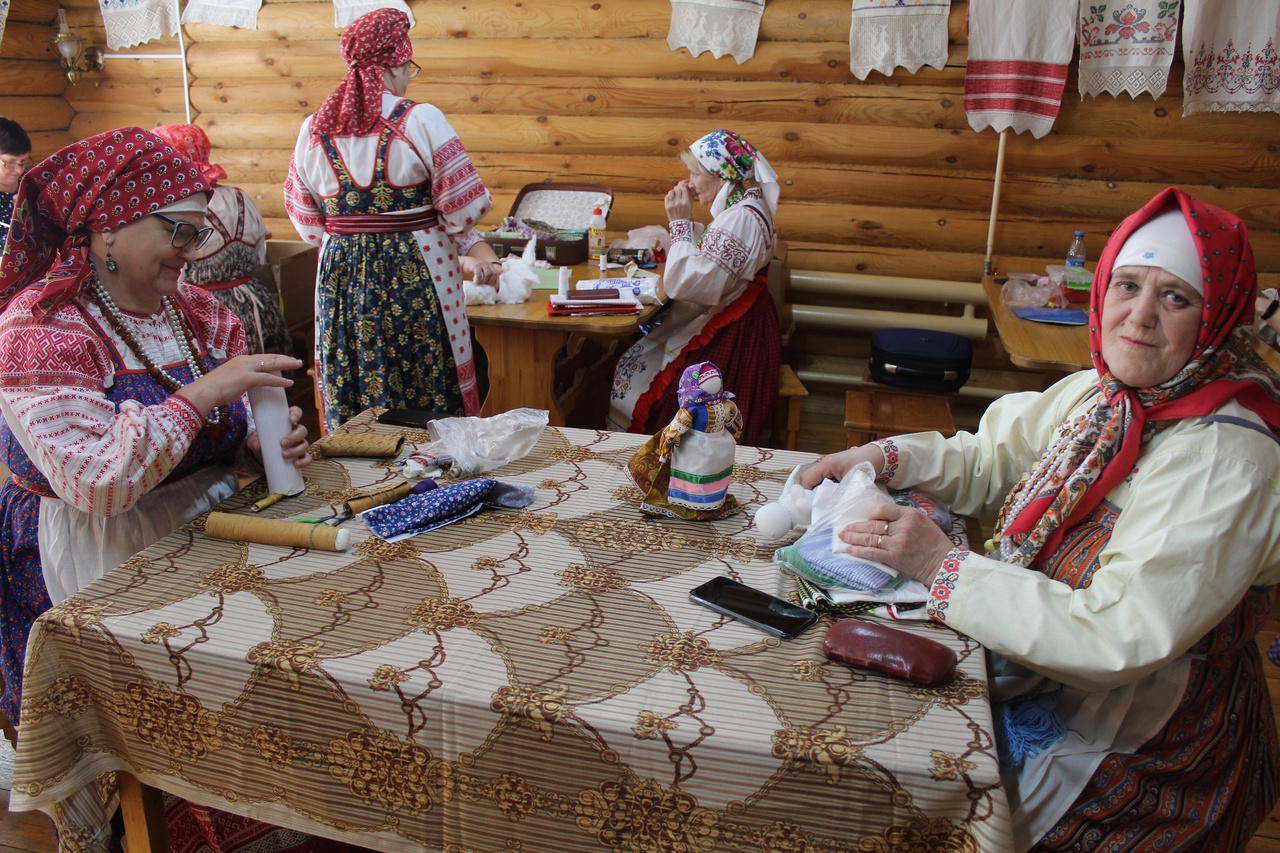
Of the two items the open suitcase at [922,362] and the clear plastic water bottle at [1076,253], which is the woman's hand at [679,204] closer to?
the open suitcase at [922,362]

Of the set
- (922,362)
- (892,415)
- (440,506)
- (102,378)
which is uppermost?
(102,378)

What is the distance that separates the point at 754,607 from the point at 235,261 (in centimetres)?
324

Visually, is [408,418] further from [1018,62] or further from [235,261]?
[1018,62]

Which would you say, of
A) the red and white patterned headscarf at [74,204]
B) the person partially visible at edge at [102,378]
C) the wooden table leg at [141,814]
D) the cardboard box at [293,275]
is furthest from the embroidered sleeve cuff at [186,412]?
the cardboard box at [293,275]

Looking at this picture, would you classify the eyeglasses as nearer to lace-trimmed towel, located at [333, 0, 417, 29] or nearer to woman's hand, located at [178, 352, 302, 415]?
woman's hand, located at [178, 352, 302, 415]

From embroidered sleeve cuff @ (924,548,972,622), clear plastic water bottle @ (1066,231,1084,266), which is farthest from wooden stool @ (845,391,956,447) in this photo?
embroidered sleeve cuff @ (924,548,972,622)

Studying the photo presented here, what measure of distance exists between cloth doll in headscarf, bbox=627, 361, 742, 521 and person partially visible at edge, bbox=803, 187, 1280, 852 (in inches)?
11.0

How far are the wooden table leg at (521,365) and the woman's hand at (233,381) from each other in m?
1.42

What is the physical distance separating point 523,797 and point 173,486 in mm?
993

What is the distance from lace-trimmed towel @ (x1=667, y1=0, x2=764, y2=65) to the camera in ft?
13.3

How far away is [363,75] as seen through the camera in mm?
2695

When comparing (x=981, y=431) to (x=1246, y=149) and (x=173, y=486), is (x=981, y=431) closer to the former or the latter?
(x=173, y=486)

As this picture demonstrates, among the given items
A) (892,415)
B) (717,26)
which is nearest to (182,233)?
(892,415)

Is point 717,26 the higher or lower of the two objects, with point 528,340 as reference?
higher
